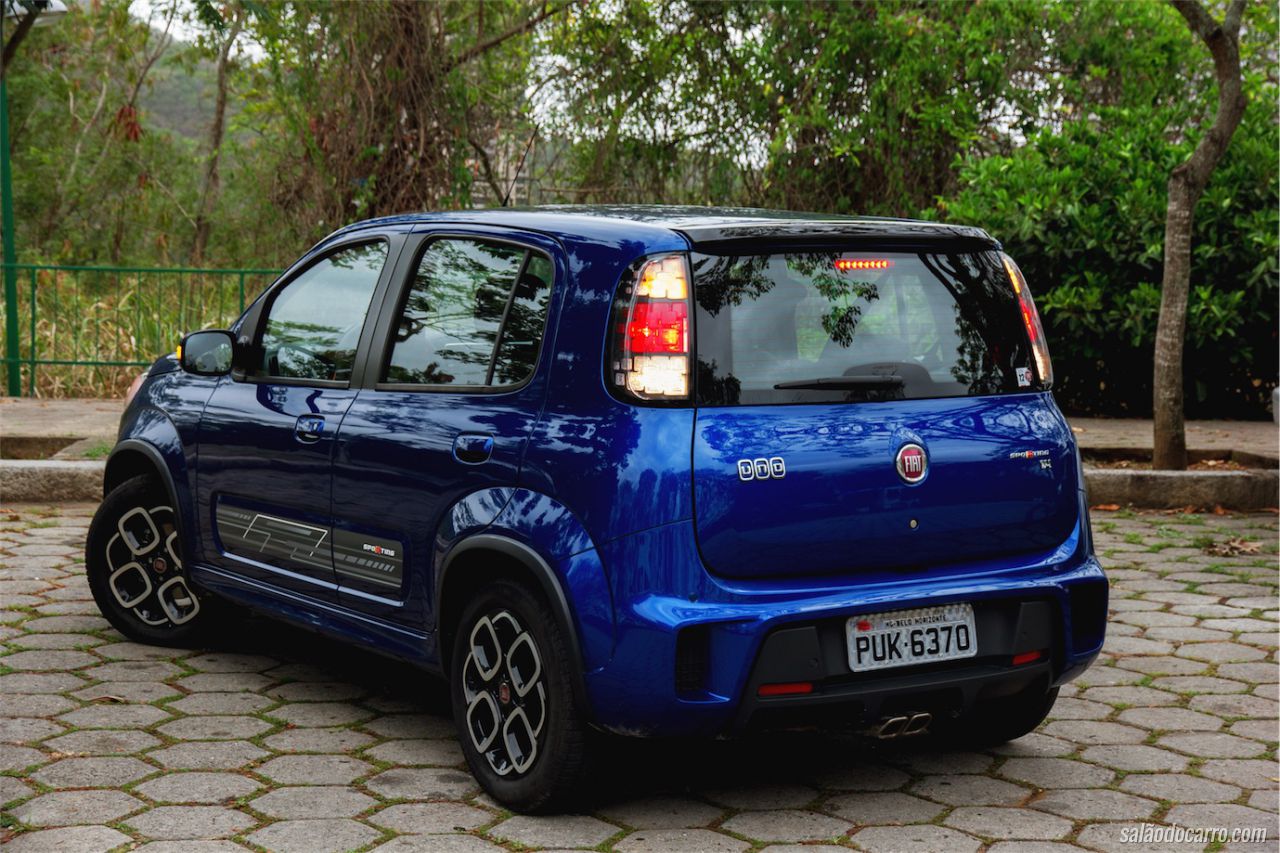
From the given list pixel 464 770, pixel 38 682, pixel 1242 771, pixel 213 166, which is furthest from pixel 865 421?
pixel 213 166

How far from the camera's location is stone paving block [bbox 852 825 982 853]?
161 inches

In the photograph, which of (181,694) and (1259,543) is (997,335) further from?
(1259,543)

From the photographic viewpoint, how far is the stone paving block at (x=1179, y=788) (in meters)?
4.54

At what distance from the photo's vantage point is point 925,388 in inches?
169

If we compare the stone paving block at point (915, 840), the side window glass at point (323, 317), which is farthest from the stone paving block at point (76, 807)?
the stone paving block at point (915, 840)

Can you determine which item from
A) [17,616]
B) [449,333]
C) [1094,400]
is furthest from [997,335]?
[1094,400]

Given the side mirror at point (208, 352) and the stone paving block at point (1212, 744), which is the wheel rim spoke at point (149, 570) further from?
the stone paving block at point (1212, 744)

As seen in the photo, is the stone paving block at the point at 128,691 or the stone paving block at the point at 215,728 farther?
the stone paving block at the point at 128,691

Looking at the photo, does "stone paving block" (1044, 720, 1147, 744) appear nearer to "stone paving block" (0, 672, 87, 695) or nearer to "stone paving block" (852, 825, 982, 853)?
"stone paving block" (852, 825, 982, 853)

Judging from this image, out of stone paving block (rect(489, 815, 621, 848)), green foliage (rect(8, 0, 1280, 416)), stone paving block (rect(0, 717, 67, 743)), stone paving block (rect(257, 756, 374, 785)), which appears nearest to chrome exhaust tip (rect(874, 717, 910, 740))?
stone paving block (rect(489, 815, 621, 848))

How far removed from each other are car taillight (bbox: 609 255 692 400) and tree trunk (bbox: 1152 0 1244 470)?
21.2 ft

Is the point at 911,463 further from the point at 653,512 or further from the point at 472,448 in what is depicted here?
the point at 472,448

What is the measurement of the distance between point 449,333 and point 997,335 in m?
1.64

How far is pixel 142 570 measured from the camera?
20.0 ft
